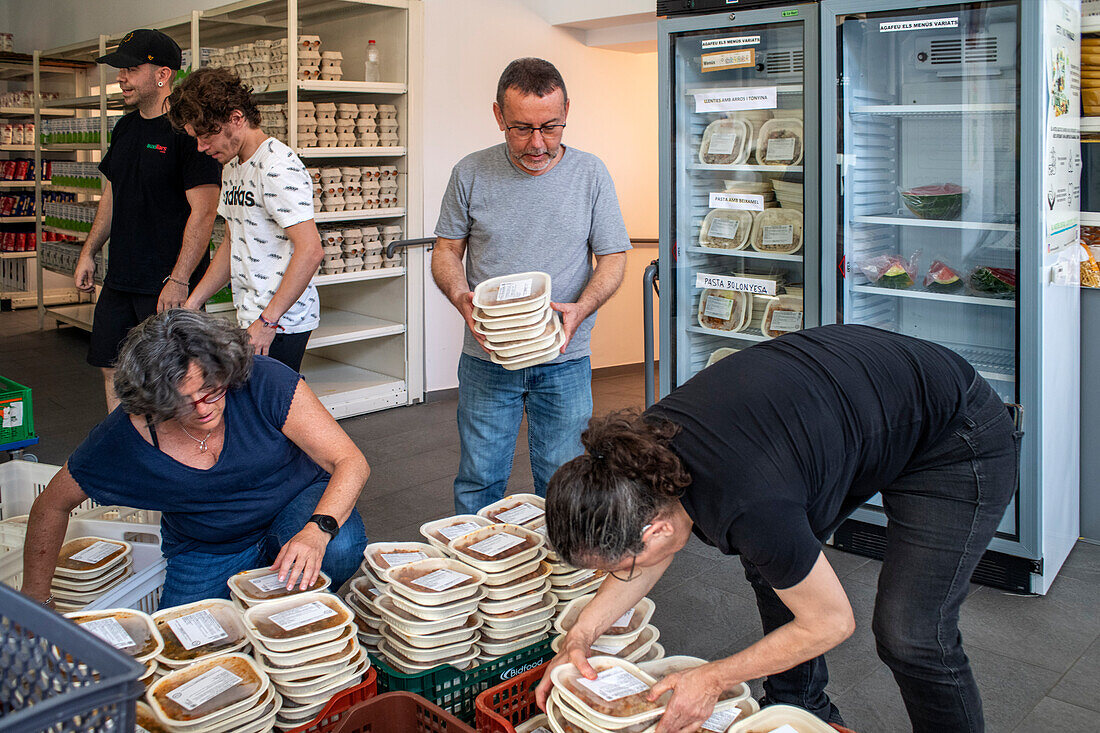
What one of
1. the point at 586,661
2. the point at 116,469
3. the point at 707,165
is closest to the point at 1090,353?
the point at 707,165

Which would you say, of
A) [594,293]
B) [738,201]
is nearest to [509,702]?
[594,293]

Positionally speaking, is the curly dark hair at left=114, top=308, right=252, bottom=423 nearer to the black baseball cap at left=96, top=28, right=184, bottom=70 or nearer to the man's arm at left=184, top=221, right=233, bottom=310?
the man's arm at left=184, top=221, right=233, bottom=310

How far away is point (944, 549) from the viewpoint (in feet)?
6.93

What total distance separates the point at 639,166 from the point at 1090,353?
4.08m

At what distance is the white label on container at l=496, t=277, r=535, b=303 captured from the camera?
308 centimetres

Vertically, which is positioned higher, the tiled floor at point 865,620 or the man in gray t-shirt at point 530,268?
the man in gray t-shirt at point 530,268

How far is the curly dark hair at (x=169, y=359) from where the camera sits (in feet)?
7.45

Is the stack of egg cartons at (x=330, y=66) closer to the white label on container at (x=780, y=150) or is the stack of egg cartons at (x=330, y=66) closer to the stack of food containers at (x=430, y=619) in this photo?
the white label on container at (x=780, y=150)

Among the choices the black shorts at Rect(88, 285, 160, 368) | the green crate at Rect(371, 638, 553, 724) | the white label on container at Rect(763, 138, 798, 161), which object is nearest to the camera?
the green crate at Rect(371, 638, 553, 724)

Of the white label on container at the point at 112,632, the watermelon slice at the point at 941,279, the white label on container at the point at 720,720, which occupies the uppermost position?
the watermelon slice at the point at 941,279

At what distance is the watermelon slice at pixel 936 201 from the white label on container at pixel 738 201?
65cm

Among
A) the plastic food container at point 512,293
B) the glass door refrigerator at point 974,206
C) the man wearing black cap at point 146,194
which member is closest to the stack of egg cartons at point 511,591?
the plastic food container at point 512,293

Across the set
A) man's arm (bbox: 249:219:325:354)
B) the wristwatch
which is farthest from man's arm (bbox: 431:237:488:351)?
the wristwatch

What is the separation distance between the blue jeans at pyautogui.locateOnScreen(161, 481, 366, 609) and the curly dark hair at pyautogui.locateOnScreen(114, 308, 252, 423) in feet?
1.50
